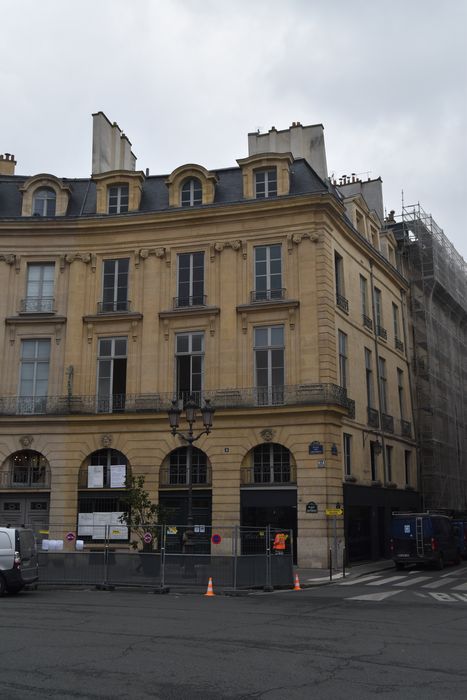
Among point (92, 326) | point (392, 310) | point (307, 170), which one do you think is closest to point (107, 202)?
point (92, 326)

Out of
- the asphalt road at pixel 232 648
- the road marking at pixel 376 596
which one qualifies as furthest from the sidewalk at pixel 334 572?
the asphalt road at pixel 232 648

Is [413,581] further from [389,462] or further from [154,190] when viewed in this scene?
[154,190]

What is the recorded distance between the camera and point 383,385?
37.0 metres

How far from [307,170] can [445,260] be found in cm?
1476

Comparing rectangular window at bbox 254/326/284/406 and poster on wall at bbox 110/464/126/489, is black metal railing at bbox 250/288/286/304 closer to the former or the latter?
rectangular window at bbox 254/326/284/406

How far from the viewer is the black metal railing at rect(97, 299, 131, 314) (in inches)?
1273

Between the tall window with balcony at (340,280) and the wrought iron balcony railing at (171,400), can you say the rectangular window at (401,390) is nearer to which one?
the wrought iron balcony railing at (171,400)

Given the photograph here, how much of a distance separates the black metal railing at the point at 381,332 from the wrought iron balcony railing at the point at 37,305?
636 inches

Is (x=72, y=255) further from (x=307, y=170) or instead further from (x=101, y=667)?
(x=101, y=667)

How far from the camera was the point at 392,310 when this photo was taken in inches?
1571

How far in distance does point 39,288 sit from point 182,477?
11.0 meters

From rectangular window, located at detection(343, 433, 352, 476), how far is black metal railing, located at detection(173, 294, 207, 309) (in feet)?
27.6

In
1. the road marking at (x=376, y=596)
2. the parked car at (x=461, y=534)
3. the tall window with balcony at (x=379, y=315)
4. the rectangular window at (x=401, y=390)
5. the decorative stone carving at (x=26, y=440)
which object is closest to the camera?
the road marking at (x=376, y=596)

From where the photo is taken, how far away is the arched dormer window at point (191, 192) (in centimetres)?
3309
